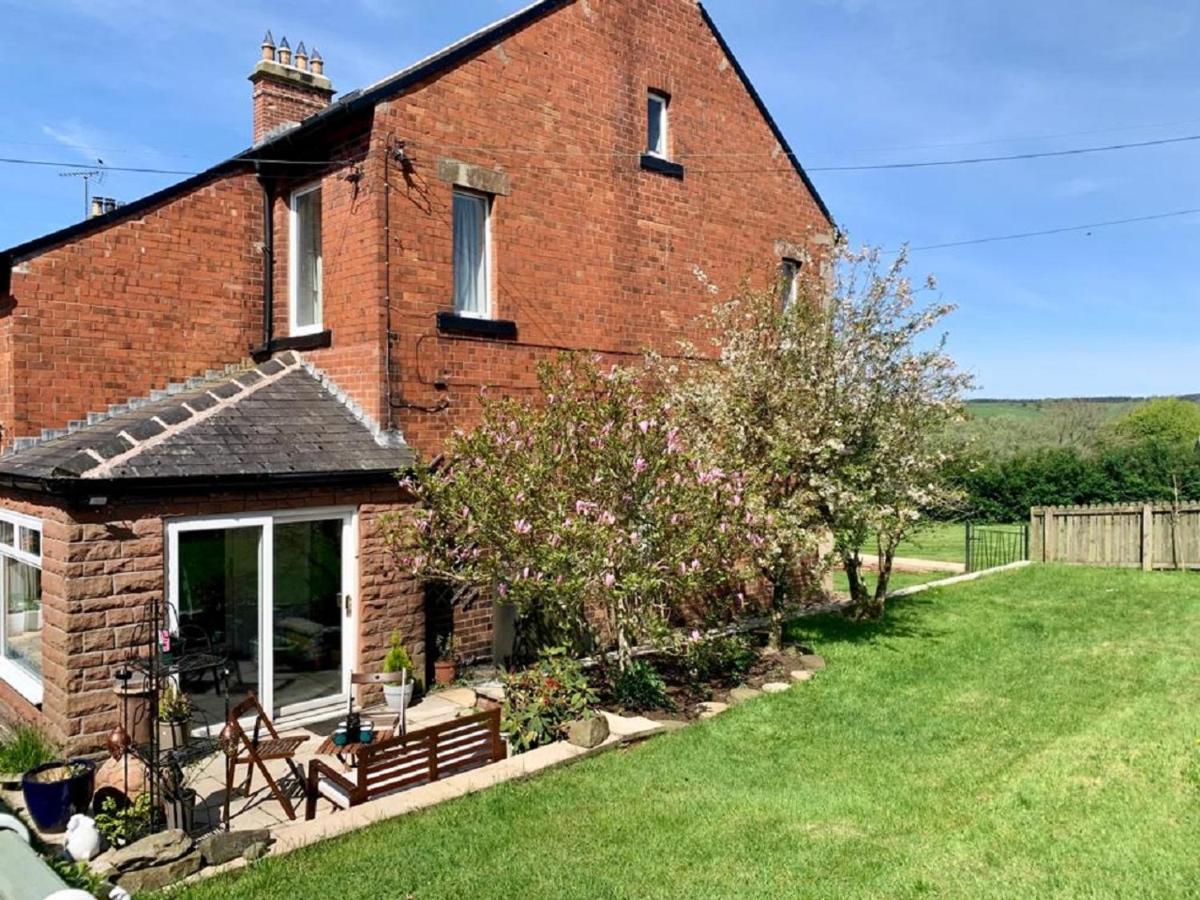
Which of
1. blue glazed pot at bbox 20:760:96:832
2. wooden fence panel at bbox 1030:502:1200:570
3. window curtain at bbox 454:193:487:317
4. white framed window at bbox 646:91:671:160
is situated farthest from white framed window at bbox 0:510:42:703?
wooden fence panel at bbox 1030:502:1200:570

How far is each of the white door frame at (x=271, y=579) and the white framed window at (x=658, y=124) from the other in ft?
25.8

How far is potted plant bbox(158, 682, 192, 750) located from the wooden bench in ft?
A: 4.24

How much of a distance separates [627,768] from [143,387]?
8.01m

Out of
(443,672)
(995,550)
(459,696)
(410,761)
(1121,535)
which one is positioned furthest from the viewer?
(995,550)

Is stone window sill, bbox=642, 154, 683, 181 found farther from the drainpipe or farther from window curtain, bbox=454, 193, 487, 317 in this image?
the drainpipe

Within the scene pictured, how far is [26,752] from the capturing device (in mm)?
8070

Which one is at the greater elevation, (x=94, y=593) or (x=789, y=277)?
(x=789, y=277)

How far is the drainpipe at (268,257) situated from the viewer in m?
12.2

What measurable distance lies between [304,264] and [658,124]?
6030mm

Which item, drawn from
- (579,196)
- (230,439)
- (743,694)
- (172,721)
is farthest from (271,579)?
(579,196)

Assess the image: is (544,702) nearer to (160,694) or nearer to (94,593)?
(160,694)

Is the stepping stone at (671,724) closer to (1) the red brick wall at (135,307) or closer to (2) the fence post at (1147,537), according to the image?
(1) the red brick wall at (135,307)

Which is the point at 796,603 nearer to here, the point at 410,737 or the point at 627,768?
the point at 627,768

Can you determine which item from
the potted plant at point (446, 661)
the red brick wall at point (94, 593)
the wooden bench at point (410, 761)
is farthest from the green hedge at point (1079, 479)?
the red brick wall at point (94, 593)
